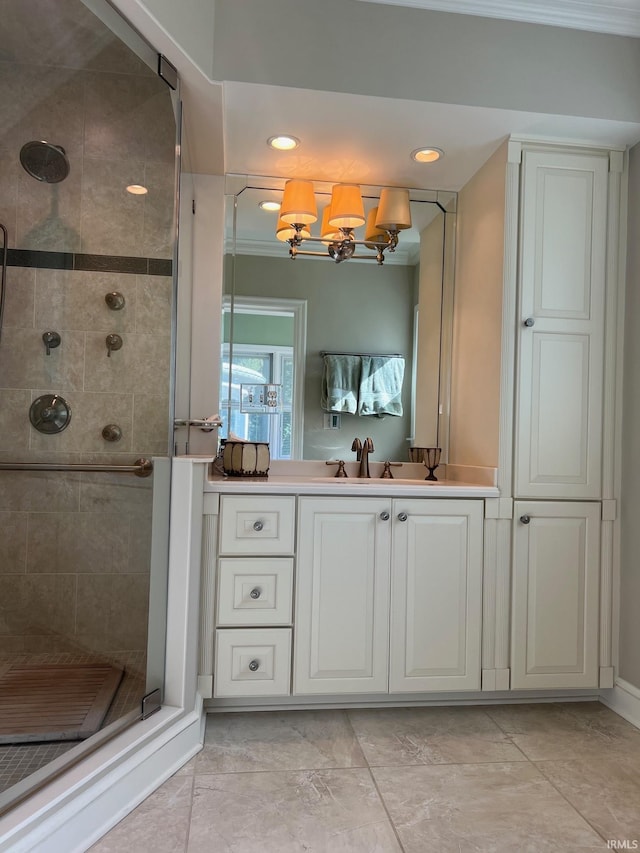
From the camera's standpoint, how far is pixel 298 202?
2.44m

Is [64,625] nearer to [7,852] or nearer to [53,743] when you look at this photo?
[53,743]

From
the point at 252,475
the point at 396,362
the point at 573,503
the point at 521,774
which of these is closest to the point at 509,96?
the point at 396,362

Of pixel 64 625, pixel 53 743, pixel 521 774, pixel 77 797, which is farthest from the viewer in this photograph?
pixel 64 625

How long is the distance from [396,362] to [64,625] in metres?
1.62

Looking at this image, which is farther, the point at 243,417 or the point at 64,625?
the point at 243,417

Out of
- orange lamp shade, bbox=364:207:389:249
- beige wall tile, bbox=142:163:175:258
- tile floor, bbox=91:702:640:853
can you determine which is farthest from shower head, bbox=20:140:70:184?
tile floor, bbox=91:702:640:853

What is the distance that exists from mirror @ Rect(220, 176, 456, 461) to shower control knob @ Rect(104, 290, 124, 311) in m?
A: 0.58

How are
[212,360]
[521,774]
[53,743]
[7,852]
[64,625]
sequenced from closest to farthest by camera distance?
[7,852]
[53,743]
[521,774]
[64,625]
[212,360]

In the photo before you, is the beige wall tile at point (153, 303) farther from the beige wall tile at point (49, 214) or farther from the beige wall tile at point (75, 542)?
the beige wall tile at point (75, 542)

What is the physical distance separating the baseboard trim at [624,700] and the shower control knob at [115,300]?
220cm

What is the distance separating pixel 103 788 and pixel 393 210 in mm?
2286

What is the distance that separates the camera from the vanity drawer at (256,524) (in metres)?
1.97

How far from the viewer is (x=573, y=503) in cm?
215

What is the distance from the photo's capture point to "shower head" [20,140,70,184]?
6.14ft
